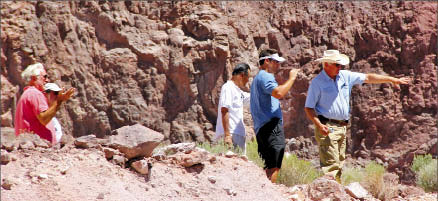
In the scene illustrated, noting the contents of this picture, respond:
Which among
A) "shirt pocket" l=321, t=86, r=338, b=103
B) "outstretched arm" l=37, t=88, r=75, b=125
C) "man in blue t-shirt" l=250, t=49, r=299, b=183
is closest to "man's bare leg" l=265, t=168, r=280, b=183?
"man in blue t-shirt" l=250, t=49, r=299, b=183

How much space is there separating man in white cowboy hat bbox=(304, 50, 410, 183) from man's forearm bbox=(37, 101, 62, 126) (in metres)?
2.35

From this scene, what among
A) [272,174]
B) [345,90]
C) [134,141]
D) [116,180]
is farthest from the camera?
[345,90]

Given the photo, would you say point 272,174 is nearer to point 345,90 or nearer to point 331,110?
point 331,110

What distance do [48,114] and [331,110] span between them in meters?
2.62

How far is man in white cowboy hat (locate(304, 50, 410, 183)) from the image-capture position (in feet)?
19.2

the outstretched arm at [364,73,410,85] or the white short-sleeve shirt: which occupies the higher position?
the outstretched arm at [364,73,410,85]

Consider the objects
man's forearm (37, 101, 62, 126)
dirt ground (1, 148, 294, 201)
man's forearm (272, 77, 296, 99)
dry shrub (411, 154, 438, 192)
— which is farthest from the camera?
dry shrub (411, 154, 438, 192)

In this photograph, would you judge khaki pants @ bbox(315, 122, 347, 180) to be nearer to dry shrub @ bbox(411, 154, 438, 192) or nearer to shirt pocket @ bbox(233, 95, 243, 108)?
shirt pocket @ bbox(233, 95, 243, 108)

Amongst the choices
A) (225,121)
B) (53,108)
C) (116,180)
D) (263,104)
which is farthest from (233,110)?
(116,180)

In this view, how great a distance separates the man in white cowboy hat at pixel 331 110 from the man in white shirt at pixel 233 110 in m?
0.85

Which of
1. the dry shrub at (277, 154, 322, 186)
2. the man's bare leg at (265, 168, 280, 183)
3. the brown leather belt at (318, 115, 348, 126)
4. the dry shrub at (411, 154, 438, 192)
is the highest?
Result: the brown leather belt at (318, 115, 348, 126)

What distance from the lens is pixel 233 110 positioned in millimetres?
6516

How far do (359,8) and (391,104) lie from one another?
1.80 metres

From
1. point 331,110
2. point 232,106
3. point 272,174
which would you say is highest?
point 331,110
